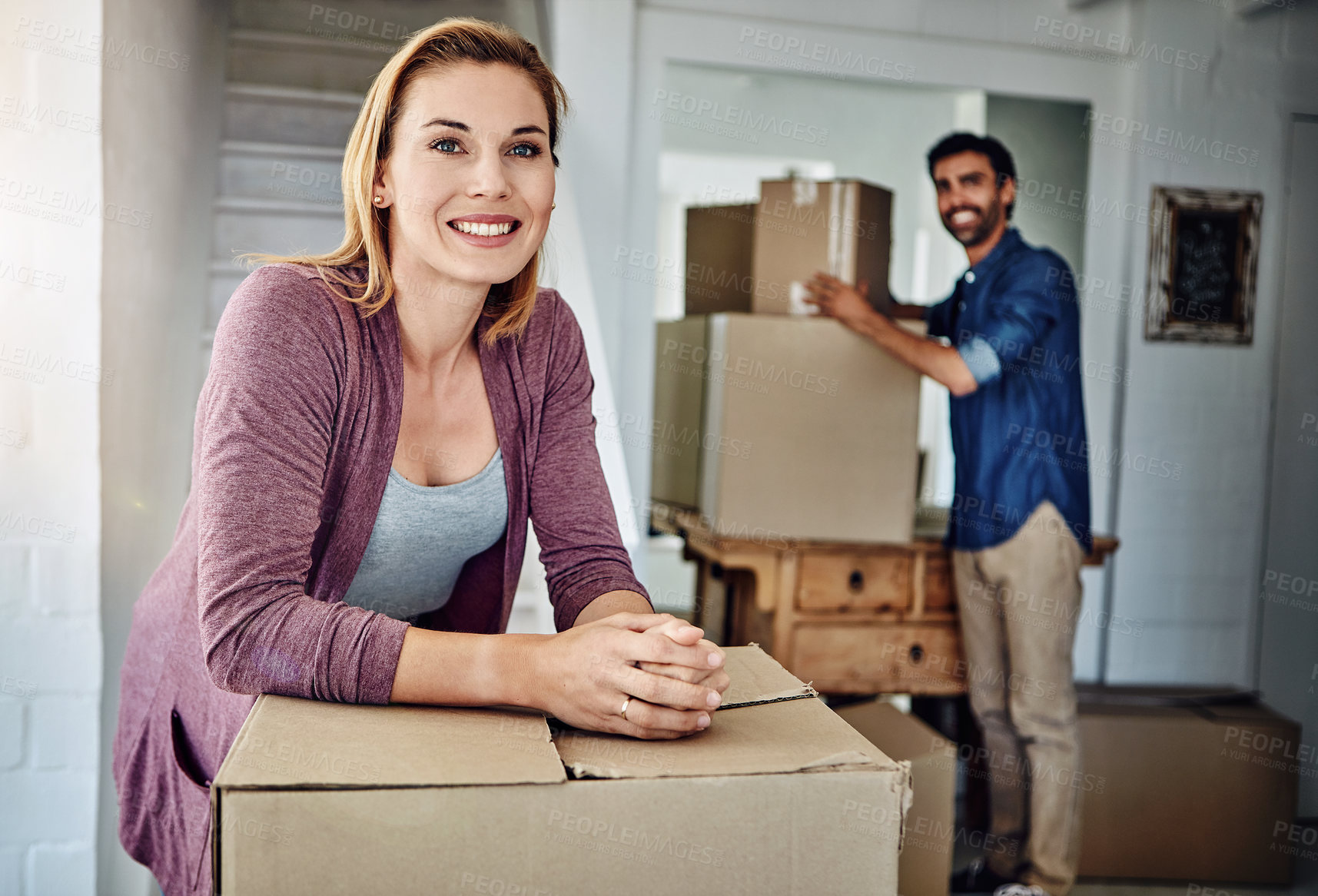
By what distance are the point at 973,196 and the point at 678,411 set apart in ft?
3.06

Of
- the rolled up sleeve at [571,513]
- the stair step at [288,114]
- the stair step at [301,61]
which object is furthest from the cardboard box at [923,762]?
the stair step at [301,61]

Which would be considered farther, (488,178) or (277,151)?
(277,151)

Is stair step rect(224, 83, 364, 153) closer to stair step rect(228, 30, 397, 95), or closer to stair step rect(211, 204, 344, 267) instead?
stair step rect(228, 30, 397, 95)

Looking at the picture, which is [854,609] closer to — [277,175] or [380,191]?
[380,191]

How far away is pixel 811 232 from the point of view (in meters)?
2.43

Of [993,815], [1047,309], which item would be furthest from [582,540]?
[993,815]

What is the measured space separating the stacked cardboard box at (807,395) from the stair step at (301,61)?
1.25m

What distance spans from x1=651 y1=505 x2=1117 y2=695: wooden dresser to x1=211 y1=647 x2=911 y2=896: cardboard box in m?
1.73

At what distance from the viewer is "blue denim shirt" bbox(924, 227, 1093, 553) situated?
2389 mm

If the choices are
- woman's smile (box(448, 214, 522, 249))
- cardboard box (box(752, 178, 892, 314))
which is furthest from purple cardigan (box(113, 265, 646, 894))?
cardboard box (box(752, 178, 892, 314))

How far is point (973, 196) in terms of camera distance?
100.0 inches

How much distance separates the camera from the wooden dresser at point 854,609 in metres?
2.45

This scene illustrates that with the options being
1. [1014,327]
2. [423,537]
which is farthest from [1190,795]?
[423,537]

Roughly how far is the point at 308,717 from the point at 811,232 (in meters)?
1.93
